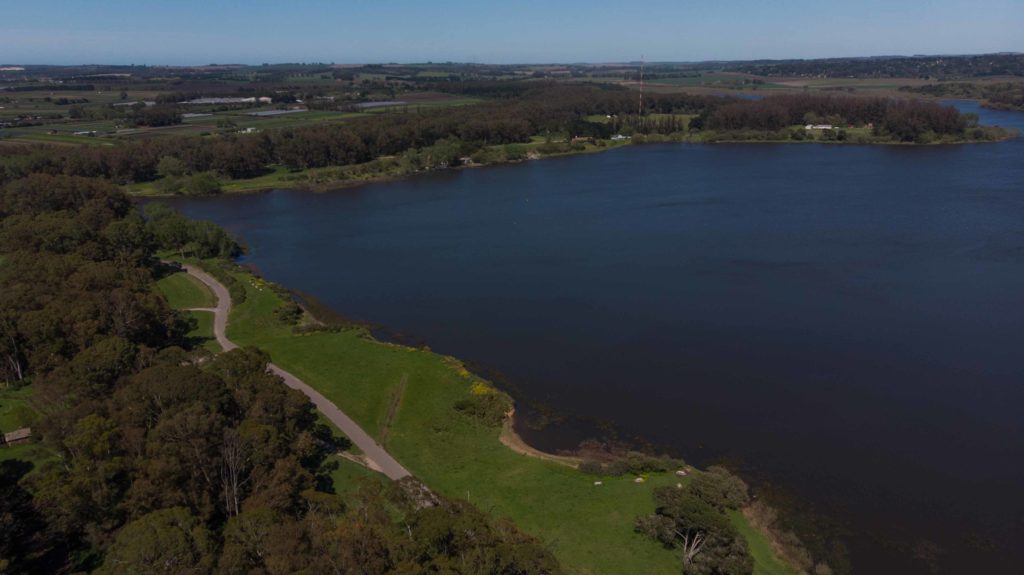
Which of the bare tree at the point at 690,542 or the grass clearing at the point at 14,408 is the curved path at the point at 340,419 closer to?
the grass clearing at the point at 14,408

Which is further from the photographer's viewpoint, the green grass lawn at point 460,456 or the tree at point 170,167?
the tree at point 170,167

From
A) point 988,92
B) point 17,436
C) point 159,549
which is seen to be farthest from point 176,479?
point 988,92

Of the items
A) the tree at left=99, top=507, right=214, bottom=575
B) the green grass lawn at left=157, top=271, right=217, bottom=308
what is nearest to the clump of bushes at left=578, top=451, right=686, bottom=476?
the tree at left=99, top=507, right=214, bottom=575

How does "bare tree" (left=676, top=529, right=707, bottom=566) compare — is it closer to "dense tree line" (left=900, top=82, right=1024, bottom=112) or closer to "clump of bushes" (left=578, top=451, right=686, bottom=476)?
"clump of bushes" (left=578, top=451, right=686, bottom=476)

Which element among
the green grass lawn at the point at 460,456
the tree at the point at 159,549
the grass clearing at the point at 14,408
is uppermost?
the tree at the point at 159,549

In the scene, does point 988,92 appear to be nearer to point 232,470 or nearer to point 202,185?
point 202,185

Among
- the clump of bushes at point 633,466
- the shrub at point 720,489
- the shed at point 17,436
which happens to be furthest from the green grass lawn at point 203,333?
the shrub at point 720,489
